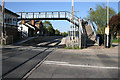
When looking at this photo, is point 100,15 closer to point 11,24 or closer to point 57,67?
point 11,24

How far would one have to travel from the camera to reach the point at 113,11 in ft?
130

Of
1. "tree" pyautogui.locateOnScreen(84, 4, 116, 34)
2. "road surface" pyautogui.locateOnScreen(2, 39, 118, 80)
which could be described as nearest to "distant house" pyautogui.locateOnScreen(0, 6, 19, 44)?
"road surface" pyautogui.locateOnScreen(2, 39, 118, 80)

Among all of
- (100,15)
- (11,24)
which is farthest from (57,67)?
(100,15)

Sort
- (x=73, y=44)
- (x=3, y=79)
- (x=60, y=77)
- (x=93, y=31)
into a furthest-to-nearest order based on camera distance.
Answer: (x=93, y=31), (x=73, y=44), (x=60, y=77), (x=3, y=79)

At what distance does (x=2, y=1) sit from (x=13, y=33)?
7983mm

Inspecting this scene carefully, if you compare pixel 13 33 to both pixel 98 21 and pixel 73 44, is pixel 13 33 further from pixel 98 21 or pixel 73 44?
pixel 98 21

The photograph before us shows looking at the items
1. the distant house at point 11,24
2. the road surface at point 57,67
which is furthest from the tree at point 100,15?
the road surface at point 57,67

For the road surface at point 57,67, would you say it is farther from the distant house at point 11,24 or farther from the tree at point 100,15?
the tree at point 100,15

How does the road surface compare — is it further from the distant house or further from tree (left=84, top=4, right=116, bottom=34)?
tree (left=84, top=4, right=116, bottom=34)

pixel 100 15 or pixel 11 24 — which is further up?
pixel 100 15

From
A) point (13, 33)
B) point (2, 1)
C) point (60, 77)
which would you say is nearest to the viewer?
point (60, 77)

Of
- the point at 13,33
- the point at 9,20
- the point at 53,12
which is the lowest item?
the point at 13,33

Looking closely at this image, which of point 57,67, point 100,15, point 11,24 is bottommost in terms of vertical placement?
point 57,67

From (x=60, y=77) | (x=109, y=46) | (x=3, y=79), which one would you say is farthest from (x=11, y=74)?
(x=109, y=46)
